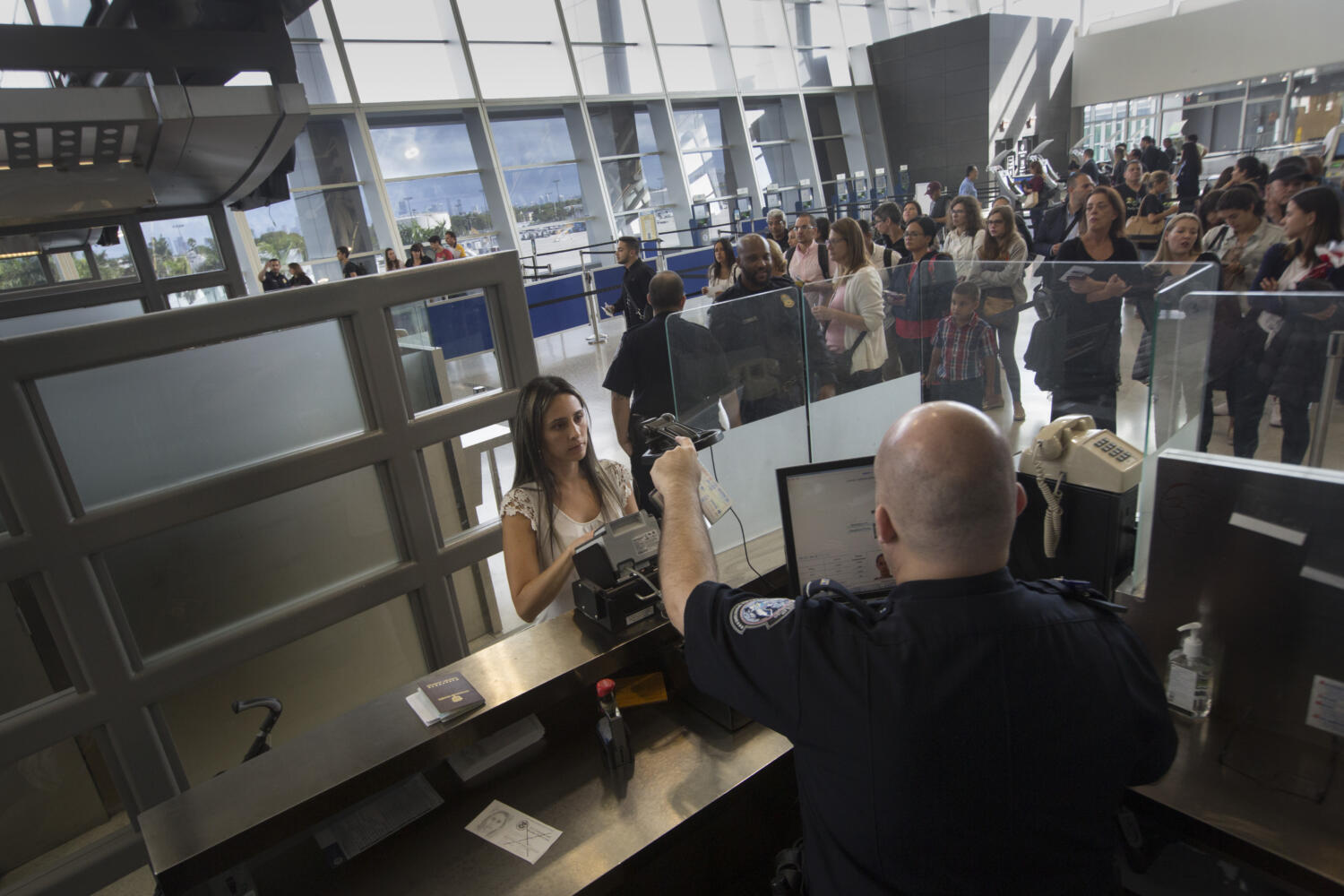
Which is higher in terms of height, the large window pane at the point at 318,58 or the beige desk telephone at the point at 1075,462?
the large window pane at the point at 318,58

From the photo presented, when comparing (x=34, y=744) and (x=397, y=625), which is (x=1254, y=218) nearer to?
(x=397, y=625)

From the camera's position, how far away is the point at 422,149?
471 inches

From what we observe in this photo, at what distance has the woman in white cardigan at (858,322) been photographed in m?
3.41

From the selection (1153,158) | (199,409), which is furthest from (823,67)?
(199,409)

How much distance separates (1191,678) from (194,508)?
276 cm

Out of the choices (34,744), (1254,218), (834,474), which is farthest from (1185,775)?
(1254,218)

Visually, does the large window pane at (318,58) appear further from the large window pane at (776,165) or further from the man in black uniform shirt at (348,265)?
the large window pane at (776,165)

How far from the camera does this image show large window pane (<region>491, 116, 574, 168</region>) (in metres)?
12.8

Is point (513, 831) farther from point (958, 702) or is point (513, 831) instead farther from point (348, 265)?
point (348, 265)

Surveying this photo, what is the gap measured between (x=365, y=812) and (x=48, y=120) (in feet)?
5.53

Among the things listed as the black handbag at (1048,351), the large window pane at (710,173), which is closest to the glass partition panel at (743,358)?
the black handbag at (1048,351)

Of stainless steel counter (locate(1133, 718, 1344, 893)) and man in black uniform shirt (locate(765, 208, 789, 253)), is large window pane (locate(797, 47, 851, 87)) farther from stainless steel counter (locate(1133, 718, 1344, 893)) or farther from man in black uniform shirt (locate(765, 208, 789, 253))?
stainless steel counter (locate(1133, 718, 1344, 893))

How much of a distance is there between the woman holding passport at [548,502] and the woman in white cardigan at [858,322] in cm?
142

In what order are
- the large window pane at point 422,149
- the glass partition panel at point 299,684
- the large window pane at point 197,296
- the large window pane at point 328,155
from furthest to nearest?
1. the large window pane at point 422,149
2. the large window pane at point 328,155
3. the large window pane at point 197,296
4. the glass partition panel at point 299,684
